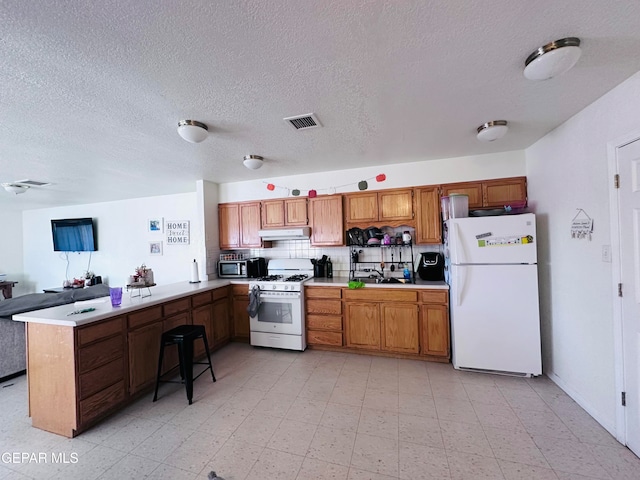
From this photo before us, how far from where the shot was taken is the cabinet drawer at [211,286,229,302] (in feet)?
11.6

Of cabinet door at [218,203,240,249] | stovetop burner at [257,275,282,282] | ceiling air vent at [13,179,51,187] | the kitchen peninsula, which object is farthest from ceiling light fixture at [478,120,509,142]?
ceiling air vent at [13,179,51,187]

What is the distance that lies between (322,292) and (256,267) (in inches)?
48.4

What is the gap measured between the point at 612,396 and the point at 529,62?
2345 mm

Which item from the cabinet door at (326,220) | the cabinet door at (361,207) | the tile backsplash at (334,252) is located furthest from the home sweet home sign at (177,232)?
the cabinet door at (361,207)

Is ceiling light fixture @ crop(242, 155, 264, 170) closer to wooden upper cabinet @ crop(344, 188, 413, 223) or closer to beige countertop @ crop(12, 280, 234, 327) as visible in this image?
wooden upper cabinet @ crop(344, 188, 413, 223)

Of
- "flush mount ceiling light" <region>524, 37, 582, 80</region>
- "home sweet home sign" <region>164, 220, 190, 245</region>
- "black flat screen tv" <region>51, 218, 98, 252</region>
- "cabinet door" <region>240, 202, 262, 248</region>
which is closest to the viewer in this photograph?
"flush mount ceiling light" <region>524, 37, 582, 80</region>

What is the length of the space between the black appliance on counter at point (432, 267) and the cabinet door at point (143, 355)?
308 cm

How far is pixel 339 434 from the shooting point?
1.93m

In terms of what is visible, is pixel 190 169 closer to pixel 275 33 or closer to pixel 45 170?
pixel 45 170

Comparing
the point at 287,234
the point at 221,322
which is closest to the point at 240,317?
the point at 221,322

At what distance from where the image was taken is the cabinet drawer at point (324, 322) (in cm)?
334

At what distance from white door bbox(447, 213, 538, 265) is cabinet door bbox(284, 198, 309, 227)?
1.94m

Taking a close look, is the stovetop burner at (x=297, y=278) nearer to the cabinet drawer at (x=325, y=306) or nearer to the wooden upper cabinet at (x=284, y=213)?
the cabinet drawer at (x=325, y=306)

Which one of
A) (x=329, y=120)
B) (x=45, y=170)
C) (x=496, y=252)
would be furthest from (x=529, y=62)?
(x=45, y=170)
